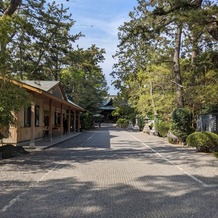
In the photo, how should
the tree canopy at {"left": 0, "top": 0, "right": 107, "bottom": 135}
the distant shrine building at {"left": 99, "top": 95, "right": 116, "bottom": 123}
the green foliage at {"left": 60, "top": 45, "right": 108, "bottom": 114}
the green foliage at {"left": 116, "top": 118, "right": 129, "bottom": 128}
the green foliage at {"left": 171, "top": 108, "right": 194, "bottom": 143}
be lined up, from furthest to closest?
the distant shrine building at {"left": 99, "top": 95, "right": 116, "bottom": 123}
the green foliage at {"left": 116, "top": 118, "right": 129, "bottom": 128}
the green foliage at {"left": 60, "top": 45, "right": 108, "bottom": 114}
the green foliage at {"left": 171, "top": 108, "right": 194, "bottom": 143}
the tree canopy at {"left": 0, "top": 0, "right": 107, "bottom": 135}

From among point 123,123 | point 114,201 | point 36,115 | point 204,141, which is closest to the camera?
point 114,201

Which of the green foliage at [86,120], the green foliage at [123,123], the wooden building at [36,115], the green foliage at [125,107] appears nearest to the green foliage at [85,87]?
the green foliage at [86,120]

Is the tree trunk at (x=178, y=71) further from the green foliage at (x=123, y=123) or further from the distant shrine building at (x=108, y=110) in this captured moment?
the distant shrine building at (x=108, y=110)

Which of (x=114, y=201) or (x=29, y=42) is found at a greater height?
(x=29, y=42)

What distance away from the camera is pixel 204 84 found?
26422 millimetres

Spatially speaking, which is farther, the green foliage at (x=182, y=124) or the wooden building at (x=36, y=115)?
the green foliage at (x=182, y=124)

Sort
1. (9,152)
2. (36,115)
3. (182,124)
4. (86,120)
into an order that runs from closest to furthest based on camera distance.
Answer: (9,152), (182,124), (36,115), (86,120)

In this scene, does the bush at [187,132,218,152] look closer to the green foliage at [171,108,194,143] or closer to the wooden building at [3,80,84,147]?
the green foliage at [171,108,194,143]

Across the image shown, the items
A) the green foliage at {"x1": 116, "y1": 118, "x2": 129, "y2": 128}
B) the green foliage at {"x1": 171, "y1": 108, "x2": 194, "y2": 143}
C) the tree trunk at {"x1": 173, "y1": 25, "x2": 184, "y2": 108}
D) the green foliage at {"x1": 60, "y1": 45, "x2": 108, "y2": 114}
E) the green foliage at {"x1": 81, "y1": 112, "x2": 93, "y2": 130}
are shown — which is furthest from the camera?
the green foliage at {"x1": 116, "y1": 118, "x2": 129, "y2": 128}

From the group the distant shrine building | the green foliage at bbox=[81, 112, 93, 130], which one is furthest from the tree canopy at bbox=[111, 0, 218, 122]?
the distant shrine building

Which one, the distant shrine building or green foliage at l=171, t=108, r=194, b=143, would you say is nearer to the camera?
green foliage at l=171, t=108, r=194, b=143

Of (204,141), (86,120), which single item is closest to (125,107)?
(86,120)

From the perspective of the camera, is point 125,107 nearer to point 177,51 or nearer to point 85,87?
point 85,87

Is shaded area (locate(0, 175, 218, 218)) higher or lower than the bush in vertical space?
lower
